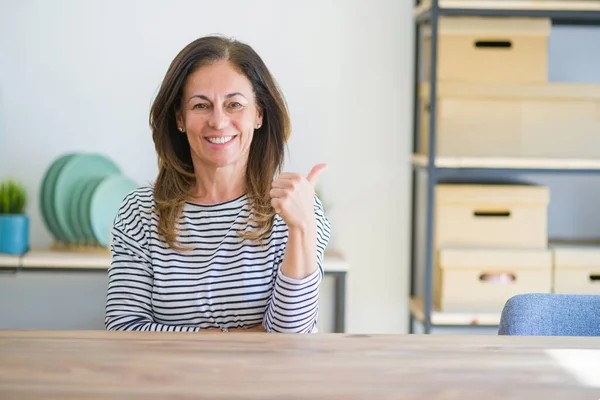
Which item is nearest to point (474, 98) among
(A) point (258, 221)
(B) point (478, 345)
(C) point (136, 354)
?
(A) point (258, 221)

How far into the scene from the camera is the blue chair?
157cm

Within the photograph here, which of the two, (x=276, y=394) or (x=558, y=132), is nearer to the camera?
(x=276, y=394)

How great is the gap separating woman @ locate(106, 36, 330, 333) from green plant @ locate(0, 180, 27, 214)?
1.19m

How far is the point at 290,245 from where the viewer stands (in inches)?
64.9

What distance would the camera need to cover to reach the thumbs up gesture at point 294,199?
1604 millimetres

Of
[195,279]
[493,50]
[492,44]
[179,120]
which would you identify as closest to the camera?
[195,279]

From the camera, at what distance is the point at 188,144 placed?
6.42 feet

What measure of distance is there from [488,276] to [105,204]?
126cm

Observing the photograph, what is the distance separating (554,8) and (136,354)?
2.07m

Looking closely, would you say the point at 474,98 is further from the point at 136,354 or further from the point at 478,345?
the point at 136,354

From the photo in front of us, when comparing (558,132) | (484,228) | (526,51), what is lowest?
(484,228)

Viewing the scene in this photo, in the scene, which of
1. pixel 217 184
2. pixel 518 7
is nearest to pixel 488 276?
pixel 518 7

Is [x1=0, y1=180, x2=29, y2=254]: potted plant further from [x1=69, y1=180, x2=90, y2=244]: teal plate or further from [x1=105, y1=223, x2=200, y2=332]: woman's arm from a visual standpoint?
[x1=105, y1=223, x2=200, y2=332]: woman's arm

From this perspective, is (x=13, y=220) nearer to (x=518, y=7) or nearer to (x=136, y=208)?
(x=136, y=208)
